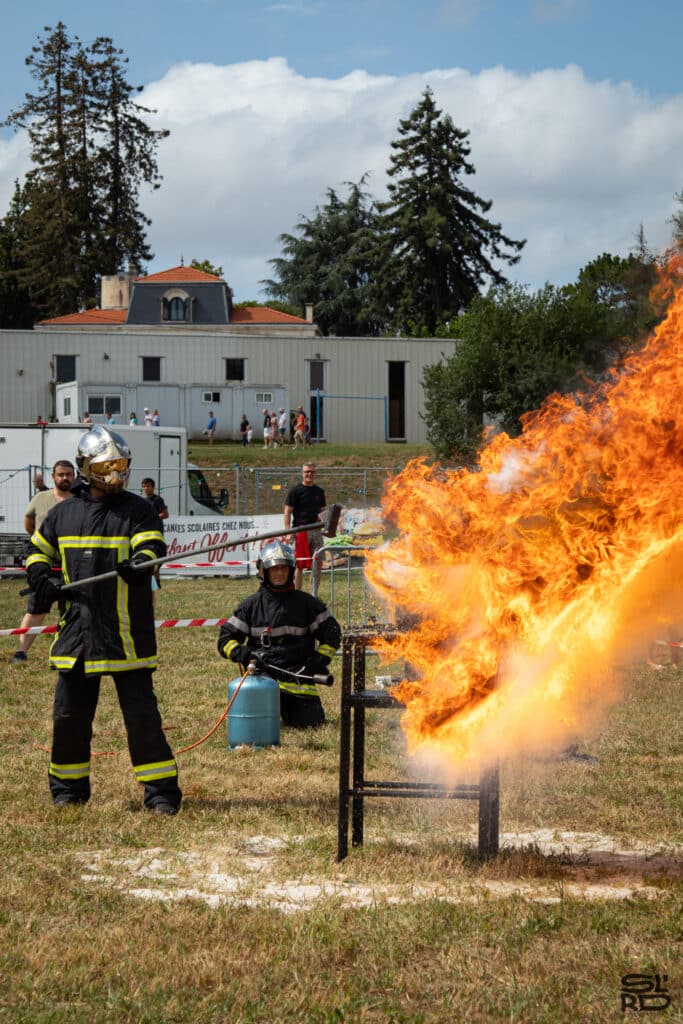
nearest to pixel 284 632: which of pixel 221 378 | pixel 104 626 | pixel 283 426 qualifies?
pixel 104 626

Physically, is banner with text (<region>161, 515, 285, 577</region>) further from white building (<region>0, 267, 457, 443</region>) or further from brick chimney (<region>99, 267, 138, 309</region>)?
brick chimney (<region>99, 267, 138, 309</region>)

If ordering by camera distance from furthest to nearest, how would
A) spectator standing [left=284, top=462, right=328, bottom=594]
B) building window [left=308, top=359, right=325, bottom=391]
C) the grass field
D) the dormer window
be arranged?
the dormer window → building window [left=308, top=359, right=325, bottom=391] → spectator standing [left=284, top=462, right=328, bottom=594] → the grass field

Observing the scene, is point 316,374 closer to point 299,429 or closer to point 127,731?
point 299,429

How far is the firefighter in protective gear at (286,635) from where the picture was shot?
333 inches

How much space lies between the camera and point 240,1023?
146 inches

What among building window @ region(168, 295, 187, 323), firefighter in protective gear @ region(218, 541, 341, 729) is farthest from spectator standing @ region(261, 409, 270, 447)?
firefighter in protective gear @ region(218, 541, 341, 729)

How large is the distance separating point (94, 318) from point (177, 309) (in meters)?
3.91

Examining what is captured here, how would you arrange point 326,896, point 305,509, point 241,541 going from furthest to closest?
point 305,509, point 241,541, point 326,896

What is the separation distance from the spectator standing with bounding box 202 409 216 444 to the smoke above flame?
3829 cm

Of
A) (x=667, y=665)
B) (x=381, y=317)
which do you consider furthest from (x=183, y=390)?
(x=667, y=665)

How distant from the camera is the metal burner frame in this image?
208 inches

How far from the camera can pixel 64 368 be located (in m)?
46.4

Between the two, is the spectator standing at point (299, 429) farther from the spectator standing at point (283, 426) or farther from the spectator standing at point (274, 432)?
the spectator standing at point (283, 426)

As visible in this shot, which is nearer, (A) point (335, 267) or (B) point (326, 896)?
(B) point (326, 896)
